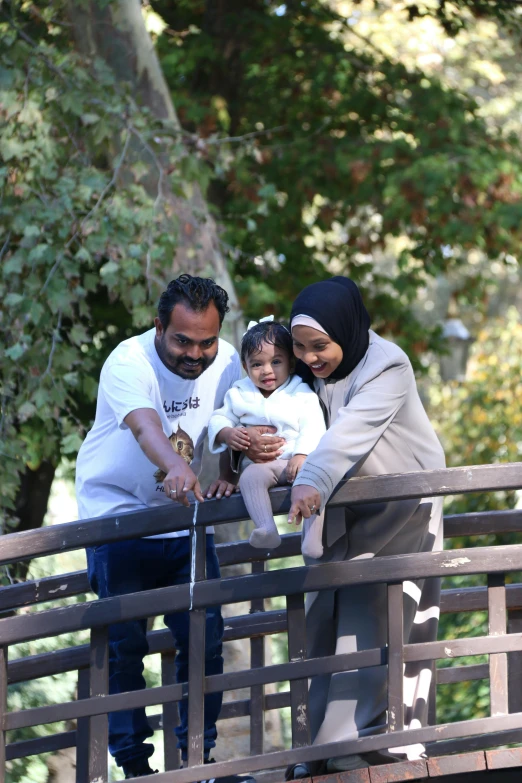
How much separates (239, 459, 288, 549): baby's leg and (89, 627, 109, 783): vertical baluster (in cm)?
59

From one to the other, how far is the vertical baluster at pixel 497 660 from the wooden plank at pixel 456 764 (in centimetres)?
17

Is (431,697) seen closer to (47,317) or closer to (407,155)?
(47,317)

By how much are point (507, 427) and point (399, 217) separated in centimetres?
336

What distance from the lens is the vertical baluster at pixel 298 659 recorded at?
3402 millimetres

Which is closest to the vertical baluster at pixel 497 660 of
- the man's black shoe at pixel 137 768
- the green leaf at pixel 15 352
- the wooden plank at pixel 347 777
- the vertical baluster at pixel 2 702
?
the wooden plank at pixel 347 777

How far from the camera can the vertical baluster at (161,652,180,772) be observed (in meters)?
4.39

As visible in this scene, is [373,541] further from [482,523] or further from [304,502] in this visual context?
[482,523]

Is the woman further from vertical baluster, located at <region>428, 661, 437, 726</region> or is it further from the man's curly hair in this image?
the man's curly hair

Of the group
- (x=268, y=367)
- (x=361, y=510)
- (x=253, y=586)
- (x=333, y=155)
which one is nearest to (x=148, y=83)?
(x=333, y=155)

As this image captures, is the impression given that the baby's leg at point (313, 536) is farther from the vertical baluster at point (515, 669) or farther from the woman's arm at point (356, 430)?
the vertical baluster at point (515, 669)

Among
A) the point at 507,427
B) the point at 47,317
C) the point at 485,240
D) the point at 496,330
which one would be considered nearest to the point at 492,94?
the point at 496,330

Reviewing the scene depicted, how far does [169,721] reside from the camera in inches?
173

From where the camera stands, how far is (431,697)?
381 cm

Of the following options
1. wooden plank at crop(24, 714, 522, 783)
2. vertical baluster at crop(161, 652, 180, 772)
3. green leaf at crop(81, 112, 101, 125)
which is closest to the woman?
wooden plank at crop(24, 714, 522, 783)
